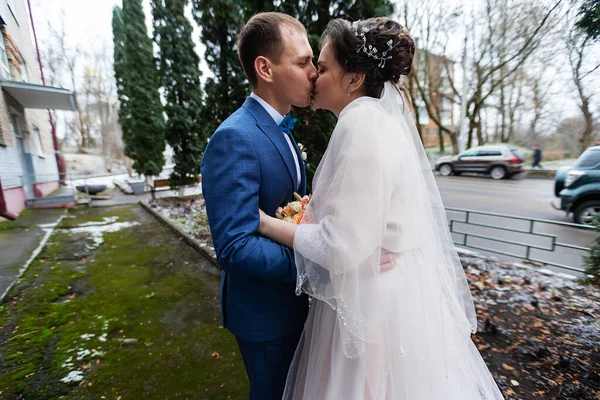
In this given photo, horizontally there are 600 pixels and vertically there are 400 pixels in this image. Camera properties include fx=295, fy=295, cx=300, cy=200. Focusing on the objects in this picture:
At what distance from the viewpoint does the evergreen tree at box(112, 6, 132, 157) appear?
47.6ft

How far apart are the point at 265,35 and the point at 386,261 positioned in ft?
3.55

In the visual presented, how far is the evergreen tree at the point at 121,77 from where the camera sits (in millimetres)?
14500

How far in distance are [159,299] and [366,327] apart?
11.4 ft

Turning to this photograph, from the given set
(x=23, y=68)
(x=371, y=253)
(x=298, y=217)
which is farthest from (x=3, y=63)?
(x=371, y=253)

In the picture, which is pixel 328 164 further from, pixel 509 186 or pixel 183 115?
pixel 509 186

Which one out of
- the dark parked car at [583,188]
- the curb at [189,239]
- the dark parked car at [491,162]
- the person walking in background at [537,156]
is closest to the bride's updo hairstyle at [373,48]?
the curb at [189,239]

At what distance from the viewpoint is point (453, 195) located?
11.0 m

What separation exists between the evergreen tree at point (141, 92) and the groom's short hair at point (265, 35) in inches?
532

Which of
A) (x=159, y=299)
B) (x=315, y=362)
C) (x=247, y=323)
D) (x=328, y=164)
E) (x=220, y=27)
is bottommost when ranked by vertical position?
(x=159, y=299)

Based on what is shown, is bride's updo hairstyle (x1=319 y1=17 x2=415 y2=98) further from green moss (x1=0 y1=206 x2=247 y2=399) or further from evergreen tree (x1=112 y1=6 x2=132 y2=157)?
evergreen tree (x1=112 y1=6 x2=132 y2=157)

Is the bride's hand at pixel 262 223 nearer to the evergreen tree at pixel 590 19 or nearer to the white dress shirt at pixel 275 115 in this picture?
the white dress shirt at pixel 275 115

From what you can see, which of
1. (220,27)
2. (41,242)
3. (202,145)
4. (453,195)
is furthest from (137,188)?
(453,195)

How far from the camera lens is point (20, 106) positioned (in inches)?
396

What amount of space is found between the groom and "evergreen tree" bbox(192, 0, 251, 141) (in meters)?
4.97
